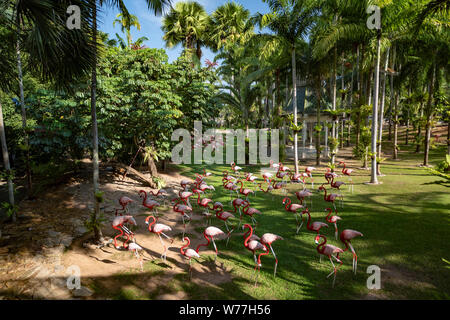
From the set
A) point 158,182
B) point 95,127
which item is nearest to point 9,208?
point 95,127

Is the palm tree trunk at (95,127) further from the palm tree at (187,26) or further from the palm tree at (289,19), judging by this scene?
the palm tree at (187,26)

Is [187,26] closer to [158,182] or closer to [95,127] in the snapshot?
[158,182]

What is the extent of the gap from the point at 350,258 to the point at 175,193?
9133 mm

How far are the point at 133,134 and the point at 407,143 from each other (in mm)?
31421

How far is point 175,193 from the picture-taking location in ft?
43.2

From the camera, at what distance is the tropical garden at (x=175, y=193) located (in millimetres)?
5113

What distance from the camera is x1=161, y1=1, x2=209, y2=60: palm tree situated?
20.8 meters

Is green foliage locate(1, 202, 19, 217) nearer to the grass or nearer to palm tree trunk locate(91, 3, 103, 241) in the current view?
palm tree trunk locate(91, 3, 103, 241)

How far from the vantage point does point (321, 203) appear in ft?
35.2

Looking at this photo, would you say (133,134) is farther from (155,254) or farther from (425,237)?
(425,237)

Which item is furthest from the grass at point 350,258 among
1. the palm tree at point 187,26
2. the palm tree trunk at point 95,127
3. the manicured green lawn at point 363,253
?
the palm tree at point 187,26

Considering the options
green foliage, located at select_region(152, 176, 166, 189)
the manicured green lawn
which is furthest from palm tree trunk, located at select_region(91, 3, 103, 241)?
green foliage, located at select_region(152, 176, 166, 189)
